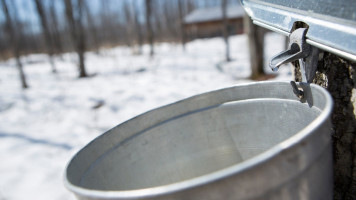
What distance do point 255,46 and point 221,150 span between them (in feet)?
16.3

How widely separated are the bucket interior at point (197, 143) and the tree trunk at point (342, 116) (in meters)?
0.16

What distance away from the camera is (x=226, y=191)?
0.41m

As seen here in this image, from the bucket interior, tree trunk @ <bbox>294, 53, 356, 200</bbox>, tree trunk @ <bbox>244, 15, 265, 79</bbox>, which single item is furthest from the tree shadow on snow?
tree trunk @ <bbox>244, 15, 265, 79</bbox>

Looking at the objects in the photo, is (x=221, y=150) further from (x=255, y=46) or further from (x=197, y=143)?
(x=255, y=46)

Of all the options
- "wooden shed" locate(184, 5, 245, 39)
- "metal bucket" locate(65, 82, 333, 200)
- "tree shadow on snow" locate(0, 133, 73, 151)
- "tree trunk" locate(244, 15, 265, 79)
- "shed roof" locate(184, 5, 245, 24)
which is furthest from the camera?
"wooden shed" locate(184, 5, 245, 39)

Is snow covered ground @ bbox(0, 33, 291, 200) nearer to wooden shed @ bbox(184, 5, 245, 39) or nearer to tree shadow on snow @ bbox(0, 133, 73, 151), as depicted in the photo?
tree shadow on snow @ bbox(0, 133, 73, 151)

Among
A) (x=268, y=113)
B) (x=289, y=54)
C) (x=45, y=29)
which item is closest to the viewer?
(x=289, y=54)

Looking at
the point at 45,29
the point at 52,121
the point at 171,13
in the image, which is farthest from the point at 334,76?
the point at 171,13

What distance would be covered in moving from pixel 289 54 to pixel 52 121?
4.48 meters

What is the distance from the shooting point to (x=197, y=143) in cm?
103

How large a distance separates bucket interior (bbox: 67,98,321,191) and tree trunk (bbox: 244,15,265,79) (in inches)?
186

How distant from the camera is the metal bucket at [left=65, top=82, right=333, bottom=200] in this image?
1.36 ft

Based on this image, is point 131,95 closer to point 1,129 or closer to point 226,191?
A: point 1,129

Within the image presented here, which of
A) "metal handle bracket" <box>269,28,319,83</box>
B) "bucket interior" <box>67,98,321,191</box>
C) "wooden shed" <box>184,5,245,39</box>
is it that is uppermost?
"metal handle bracket" <box>269,28,319,83</box>
